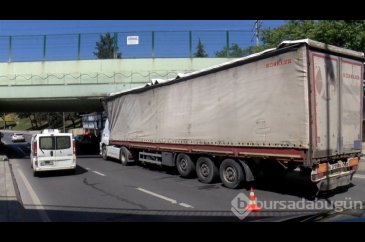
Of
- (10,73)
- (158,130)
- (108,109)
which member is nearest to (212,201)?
(158,130)

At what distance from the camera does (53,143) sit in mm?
17078

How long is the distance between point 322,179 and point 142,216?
4.45 meters

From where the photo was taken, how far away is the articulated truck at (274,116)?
1027 cm

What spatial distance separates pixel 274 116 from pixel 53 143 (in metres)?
9.54

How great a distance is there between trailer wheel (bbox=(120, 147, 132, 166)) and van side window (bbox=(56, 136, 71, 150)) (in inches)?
150

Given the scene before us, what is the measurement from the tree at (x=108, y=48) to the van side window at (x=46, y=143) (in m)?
12.1

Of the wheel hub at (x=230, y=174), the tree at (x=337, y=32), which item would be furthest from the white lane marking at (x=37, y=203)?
the tree at (x=337, y=32)

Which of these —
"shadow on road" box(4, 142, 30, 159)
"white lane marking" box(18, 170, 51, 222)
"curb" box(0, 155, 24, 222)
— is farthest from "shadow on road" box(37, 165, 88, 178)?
"shadow on road" box(4, 142, 30, 159)

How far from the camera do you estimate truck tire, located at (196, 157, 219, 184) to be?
13445mm

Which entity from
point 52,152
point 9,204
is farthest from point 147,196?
point 52,152

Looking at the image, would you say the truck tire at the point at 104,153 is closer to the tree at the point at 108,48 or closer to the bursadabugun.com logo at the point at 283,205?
the tree at the point at 108,48

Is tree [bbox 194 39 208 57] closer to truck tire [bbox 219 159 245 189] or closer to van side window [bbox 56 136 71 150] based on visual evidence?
van side window [bbox 56 136 71 150]

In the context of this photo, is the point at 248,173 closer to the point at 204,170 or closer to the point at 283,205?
the point at 283,205
